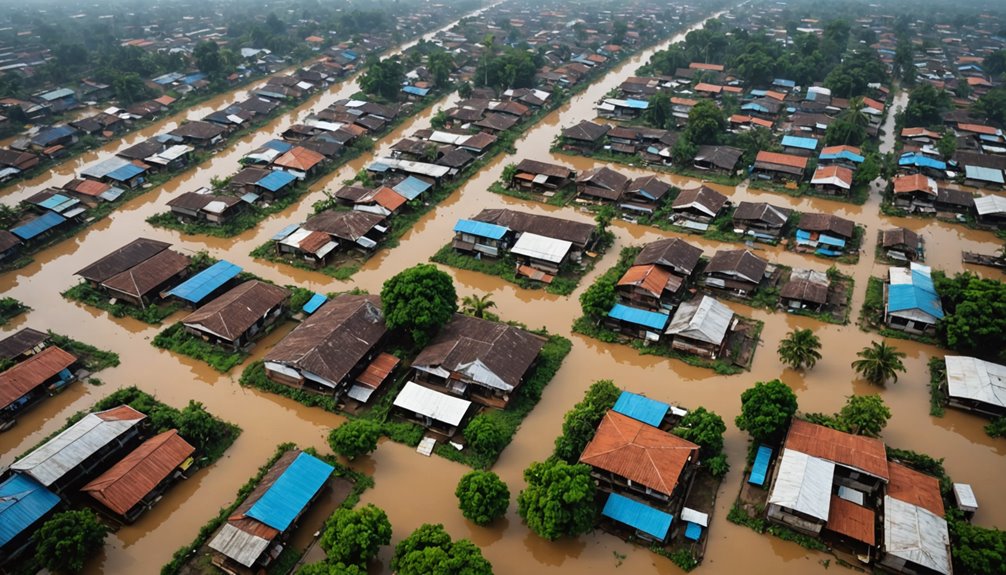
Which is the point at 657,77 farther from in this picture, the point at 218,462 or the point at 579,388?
the point at 218,462

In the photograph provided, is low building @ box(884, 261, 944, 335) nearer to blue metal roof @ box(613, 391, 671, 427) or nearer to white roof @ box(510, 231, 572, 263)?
blue metal roof @ box(613, 391, 671, 427)

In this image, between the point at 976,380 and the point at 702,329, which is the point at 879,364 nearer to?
the point at 976,380

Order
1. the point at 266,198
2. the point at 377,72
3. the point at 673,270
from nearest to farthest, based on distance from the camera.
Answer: the point at 673,270
the point at 266,198
the point at 377,72

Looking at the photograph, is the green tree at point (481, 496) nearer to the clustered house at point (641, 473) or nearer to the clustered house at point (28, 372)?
the clustered house at point (641, 473)

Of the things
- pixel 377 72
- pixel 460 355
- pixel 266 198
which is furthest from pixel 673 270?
pixel 377 72

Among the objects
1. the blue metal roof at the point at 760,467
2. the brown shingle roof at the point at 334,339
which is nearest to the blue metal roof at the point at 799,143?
the blue metal roof at the point at 760,467

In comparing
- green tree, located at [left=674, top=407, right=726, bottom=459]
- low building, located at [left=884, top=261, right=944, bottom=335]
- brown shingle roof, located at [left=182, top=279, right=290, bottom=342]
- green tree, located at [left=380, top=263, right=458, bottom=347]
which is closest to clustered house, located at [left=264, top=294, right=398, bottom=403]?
green tree, located at [left=380, top=263, right=458, bottom=347]
